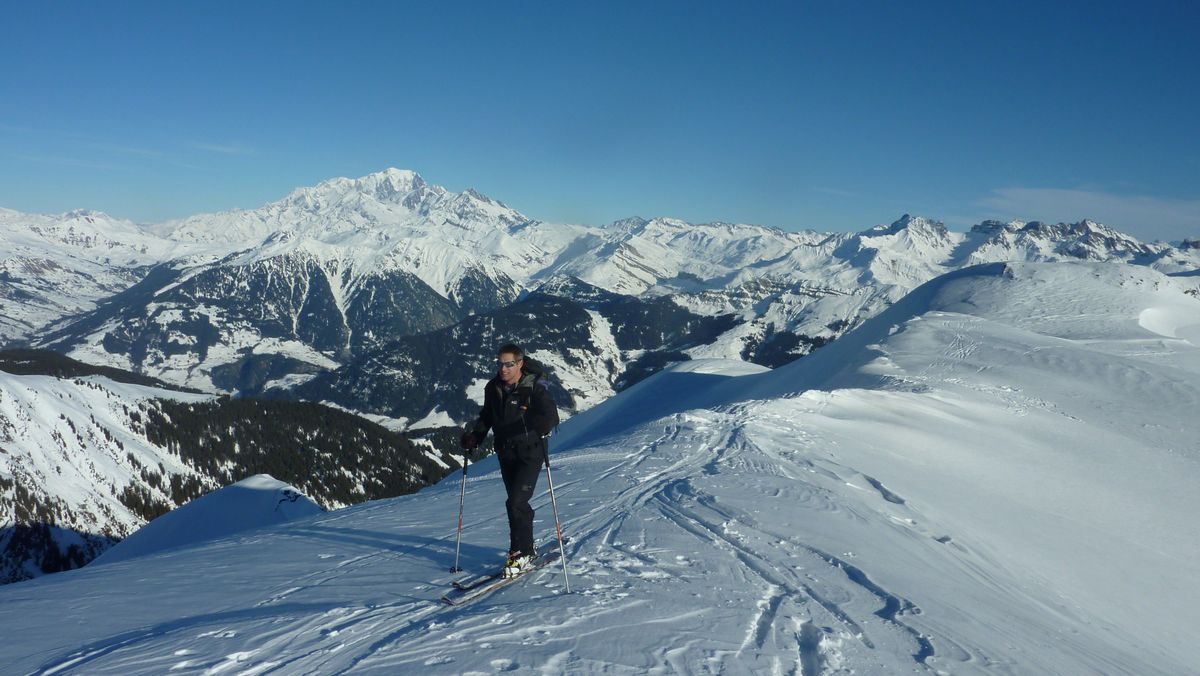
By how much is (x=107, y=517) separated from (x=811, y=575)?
130 meters

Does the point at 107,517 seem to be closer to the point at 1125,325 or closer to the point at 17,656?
the point at 17,656

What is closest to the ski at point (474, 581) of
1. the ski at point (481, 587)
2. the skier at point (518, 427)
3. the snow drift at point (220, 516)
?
the ski at point (481, 587)

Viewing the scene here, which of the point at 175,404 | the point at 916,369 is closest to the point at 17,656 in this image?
the point at 916,369

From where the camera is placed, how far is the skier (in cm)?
875

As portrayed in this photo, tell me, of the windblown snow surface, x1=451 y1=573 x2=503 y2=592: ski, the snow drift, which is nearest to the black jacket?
x1=451 y1=573 x2=503 y2=592: ski

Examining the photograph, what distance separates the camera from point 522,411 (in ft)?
28.9

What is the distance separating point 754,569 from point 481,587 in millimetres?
3829

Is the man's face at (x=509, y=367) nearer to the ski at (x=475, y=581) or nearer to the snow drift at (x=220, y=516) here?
the ski at (x=475, y=581)

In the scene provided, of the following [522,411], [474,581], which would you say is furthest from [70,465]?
[522,411]

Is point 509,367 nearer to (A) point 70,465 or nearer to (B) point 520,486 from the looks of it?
(B) point 520,486

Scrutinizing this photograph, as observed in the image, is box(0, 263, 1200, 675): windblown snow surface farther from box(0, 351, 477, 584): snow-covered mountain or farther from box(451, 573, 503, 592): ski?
box(0, 351, 477, 584): snow-covered mountain

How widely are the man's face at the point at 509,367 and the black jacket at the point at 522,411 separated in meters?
0.08

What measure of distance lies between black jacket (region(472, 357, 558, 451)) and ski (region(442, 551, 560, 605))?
1701 millimetres

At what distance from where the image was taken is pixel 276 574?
9883 millimetres
